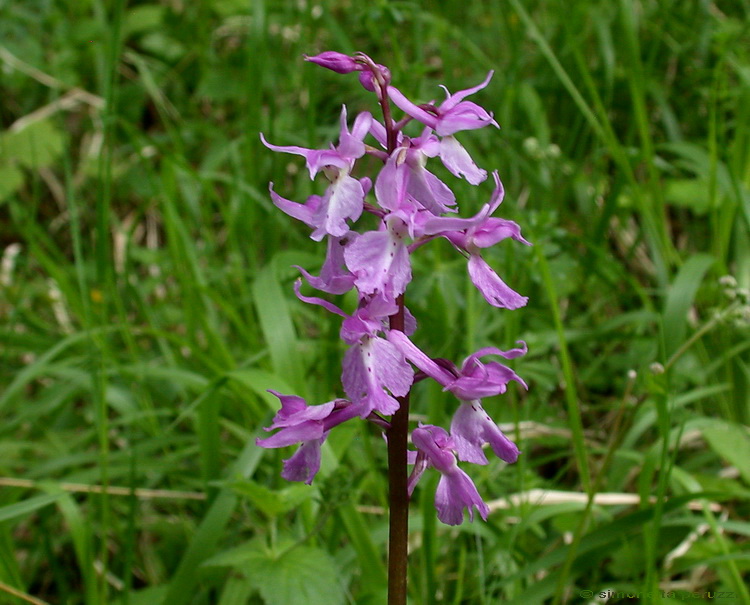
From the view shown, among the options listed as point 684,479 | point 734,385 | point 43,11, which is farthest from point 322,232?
point 43,11

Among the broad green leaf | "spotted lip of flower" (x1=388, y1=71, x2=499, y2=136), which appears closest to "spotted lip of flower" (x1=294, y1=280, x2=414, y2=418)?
"spotted lip of flower" (x1=388, y1=71, x2=499, y2=136)

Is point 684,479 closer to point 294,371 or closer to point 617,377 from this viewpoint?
point 617,377

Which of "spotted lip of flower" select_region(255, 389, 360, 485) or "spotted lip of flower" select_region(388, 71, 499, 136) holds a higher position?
"spotted lip of flower" select_region(388, 71, 499, 136)

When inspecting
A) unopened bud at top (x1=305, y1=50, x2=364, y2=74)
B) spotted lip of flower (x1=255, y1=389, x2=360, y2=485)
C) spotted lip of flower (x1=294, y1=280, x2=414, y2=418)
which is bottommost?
spotted lip of flower (x1=255, y1=389, x2=360, y2=485)

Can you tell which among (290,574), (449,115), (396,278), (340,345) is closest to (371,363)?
(396,278)

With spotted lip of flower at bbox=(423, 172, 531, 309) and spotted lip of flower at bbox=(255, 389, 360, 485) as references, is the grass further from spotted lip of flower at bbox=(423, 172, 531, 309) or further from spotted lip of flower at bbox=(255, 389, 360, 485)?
spotted lip of flower at bbox=(423, 172, 531, 309)
